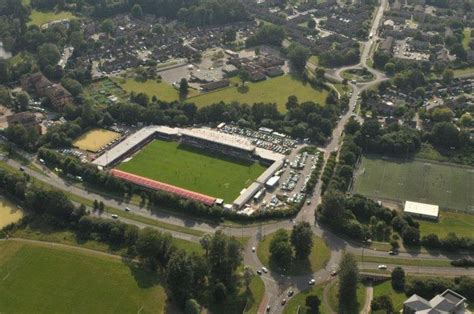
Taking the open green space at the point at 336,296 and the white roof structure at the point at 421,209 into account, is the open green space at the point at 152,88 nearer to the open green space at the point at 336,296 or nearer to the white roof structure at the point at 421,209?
the white roof structure at the point at 421,209

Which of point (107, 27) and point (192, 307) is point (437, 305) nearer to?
point (192, 307)

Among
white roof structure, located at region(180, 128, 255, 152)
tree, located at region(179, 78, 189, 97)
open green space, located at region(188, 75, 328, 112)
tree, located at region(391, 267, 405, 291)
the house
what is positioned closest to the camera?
the house

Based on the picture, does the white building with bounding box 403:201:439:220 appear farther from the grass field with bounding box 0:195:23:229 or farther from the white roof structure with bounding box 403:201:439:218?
the grass field with bounding box 0:195:23:229

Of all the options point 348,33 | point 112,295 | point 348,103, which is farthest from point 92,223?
point 348,33

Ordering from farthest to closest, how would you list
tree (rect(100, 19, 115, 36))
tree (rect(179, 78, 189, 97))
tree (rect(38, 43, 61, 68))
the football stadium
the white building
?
tree (rect(100, 19, 115, 36))
tree (rect(38, 43, 61, 68))
tree (rect(179, 78, 189, 97))
the football stadium
the white building

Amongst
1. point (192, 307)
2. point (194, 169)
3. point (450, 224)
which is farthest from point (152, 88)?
point (192, 307)

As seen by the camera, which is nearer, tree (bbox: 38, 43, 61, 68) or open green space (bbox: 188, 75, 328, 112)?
open green space (bbox: 188, 75, 328, 112)

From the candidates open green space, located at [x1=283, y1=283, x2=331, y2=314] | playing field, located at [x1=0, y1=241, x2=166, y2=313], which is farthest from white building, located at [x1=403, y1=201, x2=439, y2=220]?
playing field, located at [x1=0, y1=241, x2=166, y2=313]

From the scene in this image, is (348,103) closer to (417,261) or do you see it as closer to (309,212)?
(309,212)
